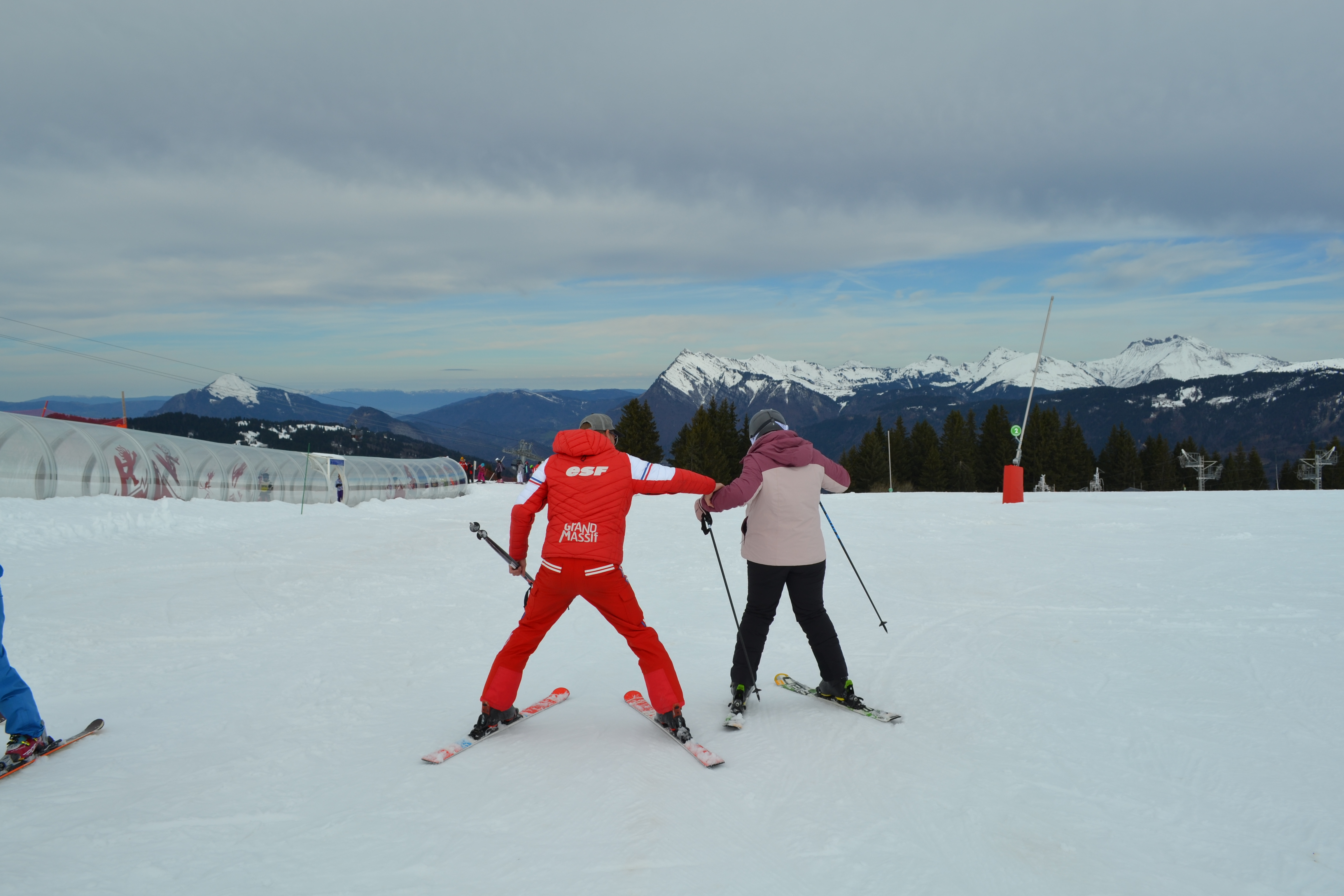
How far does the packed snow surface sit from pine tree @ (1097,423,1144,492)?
87.6 m

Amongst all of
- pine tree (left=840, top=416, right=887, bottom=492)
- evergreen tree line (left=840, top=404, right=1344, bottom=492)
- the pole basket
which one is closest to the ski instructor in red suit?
the pole basket

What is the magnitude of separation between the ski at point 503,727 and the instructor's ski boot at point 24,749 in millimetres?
2053

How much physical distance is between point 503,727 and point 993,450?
7945 cm

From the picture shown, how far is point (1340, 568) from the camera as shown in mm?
8898

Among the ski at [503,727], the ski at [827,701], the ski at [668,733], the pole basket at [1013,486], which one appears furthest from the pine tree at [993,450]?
the ski at [503,727]

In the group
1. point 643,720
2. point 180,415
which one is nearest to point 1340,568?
point 643,720

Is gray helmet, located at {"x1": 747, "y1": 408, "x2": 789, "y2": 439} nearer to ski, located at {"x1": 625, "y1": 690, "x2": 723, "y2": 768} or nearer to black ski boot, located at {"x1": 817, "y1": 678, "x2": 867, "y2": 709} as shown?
black ski boot, located at {"x1": 817, "y1": 678, "x2": 867, "y2": 709}

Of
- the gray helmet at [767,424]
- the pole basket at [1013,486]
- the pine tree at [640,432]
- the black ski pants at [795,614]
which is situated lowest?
the black ski pants at [795,614]

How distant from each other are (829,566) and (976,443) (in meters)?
78.7

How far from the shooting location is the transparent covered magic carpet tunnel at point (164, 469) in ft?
50.5

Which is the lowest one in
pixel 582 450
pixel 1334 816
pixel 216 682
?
pixel 216 682

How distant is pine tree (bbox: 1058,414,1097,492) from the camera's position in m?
75.8

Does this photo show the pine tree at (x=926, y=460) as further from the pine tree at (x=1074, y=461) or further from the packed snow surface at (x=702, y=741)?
the packed snow surface at (x=702, y=741)

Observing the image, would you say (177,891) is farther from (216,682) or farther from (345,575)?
(345,575)
